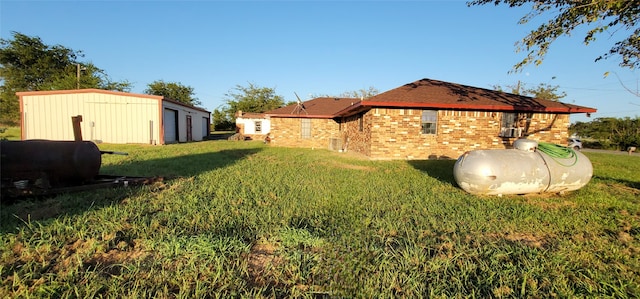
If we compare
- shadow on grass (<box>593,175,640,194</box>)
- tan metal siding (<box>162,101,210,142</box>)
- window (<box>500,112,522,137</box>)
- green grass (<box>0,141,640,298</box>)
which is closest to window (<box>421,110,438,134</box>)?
window (<box>500,112,522,137</box>)

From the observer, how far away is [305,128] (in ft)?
63.3

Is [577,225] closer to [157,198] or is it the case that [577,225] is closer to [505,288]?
[505,288]

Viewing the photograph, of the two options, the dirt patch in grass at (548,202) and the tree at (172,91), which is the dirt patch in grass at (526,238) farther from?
the tree at (172,91)

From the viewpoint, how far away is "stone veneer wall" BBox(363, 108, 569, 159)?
1152 centimetres

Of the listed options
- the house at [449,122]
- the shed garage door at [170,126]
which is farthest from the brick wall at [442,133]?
the shed garage door at [170,126]

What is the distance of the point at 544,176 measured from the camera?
525cm

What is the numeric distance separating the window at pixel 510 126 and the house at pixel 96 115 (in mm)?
19144

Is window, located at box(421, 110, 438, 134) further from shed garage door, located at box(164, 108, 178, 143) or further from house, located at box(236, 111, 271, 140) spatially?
house, located at box(236, 111, 271, 140)

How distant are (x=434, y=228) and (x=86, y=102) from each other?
21.4 m

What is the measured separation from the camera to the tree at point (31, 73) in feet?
105

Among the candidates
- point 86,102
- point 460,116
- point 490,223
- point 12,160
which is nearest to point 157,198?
point 12,160

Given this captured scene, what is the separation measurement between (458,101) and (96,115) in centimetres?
2077

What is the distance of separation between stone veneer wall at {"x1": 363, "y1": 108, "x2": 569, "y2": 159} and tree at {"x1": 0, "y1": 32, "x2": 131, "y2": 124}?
3501cm

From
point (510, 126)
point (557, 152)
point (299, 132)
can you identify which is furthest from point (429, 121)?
point (299, 132)
